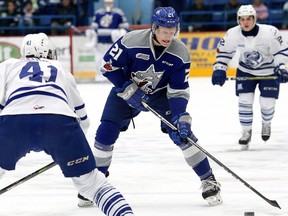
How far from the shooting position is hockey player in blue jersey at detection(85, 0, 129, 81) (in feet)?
45.4

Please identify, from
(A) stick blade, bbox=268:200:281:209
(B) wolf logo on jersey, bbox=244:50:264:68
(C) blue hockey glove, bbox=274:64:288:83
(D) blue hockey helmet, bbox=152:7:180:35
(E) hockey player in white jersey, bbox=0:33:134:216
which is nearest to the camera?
(E) hockey player in white jersey, bbox=0:33:134:216

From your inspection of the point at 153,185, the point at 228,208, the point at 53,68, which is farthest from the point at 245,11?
the point at 53,68

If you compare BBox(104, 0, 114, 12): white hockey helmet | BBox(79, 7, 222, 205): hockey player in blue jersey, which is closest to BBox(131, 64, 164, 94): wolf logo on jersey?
BBox(79, 7, 222, 205): hockey player in blue jersey

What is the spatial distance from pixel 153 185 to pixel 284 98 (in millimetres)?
5472

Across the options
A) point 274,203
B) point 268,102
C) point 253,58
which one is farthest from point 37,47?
point 268,102

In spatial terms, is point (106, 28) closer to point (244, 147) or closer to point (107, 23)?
point (107, 23)

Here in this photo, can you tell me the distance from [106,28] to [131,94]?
9.10m

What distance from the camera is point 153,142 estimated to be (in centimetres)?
749

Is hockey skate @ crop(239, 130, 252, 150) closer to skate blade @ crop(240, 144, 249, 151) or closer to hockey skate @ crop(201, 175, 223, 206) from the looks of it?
skate blade @ crop(240, 144, 249, 151)

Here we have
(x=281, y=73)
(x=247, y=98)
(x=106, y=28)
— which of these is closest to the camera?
(x=281, y=73)

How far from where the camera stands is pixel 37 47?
163 inches

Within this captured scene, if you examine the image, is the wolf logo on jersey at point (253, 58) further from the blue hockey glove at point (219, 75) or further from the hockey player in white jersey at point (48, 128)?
the hockey player in white jersey at point (48, 128)

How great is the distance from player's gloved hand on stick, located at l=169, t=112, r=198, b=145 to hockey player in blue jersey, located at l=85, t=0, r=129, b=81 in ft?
29.4

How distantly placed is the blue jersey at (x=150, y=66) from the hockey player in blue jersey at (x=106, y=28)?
28.5 feet
